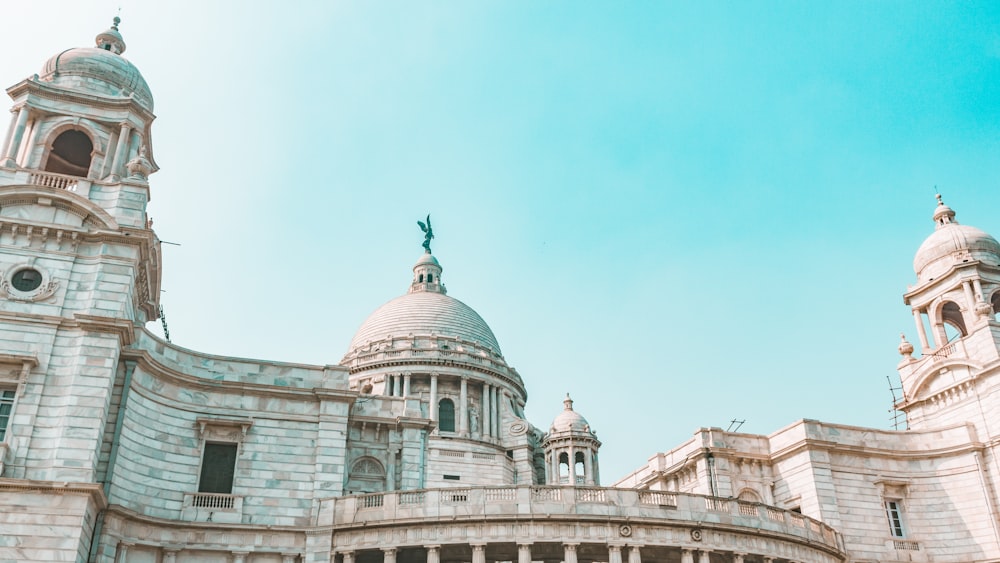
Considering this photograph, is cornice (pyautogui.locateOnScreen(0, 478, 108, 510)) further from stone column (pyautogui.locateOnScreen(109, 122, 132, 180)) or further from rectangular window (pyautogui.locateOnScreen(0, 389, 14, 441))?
stone column (pyautogui.locateOnScreen(109, 122, 132, 180))

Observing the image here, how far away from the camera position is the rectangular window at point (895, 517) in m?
40.8

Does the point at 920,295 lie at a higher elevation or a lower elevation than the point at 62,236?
higher

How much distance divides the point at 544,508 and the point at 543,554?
183 centimetres

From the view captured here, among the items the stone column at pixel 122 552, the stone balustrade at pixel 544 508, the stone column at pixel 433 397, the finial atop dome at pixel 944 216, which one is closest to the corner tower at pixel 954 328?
the finial atop dome at pixel 944 216

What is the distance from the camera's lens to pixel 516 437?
68000 millimetres

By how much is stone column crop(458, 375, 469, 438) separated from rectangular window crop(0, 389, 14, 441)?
4034 cm

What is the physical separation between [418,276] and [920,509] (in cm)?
5132

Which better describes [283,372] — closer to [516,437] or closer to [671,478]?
[671,478]

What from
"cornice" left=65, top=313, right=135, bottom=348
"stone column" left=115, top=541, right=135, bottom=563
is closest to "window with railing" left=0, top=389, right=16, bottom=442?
"cornice" left=65, top=313, right=135, bottom=348

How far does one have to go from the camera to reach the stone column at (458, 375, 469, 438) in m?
66.2

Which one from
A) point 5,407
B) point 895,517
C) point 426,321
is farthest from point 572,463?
point 5,407

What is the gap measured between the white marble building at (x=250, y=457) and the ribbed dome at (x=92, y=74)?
115 mm

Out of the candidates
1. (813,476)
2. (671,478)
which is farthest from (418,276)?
(813,476)

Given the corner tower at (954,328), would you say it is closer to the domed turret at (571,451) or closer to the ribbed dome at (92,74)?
the domed turret at (571,451)
